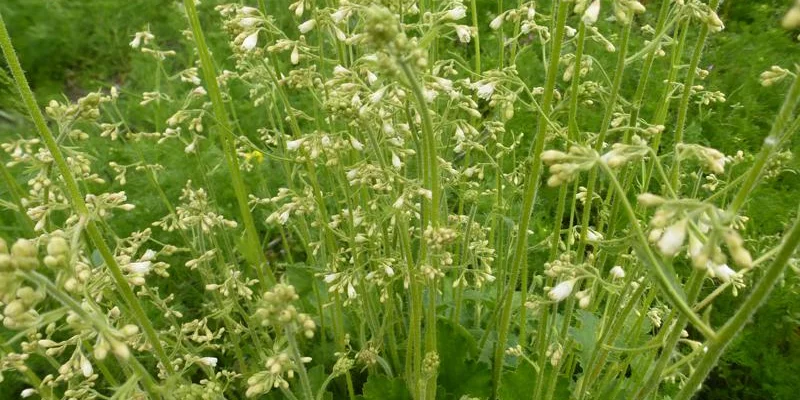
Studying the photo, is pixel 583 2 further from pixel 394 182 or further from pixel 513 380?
pixel 513 380

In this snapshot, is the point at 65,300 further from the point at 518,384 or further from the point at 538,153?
the point at 518,384

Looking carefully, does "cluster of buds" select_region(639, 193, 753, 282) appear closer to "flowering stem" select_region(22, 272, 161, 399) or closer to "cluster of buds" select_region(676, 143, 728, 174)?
"cluster of buds" select_region(676, 143, 728, 174)

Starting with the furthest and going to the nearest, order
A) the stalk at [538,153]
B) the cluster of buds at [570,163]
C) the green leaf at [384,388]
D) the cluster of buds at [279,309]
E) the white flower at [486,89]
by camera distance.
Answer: the green leaf at [384,388] → the white flower at [486,89] → the stalk at [538,153] → the cluster of buds at [279,309] → the cluster of buds at [570,163]

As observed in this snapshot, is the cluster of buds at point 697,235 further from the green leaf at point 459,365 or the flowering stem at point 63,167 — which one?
the green leaf at point 459,365

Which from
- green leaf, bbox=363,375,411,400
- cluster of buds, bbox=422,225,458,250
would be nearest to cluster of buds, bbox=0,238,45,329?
cluster of buds, bbox=422,225,458,250

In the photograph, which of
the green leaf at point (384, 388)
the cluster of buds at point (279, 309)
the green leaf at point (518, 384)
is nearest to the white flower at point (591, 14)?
the cluster of buds at point (279, 309)

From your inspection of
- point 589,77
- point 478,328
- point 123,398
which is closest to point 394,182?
point 123,398
